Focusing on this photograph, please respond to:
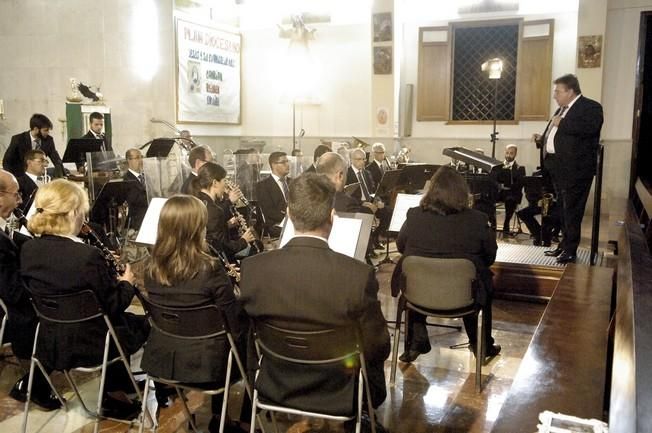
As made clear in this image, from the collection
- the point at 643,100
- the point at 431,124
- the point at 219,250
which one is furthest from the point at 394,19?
the point at 219,250

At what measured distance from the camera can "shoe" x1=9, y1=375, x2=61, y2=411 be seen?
3.26 meters

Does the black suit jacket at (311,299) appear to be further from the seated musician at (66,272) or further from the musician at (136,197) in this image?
the musician at (136,197)

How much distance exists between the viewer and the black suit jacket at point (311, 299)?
2.11m

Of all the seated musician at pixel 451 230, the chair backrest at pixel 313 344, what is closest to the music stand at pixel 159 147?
the seated musician at pixel 451 230

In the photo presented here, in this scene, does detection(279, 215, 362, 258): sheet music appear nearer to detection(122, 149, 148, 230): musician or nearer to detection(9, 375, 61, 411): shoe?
detection(9, 375, 61, 411): shoe

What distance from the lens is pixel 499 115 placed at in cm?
1151

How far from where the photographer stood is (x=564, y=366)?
2.63 m

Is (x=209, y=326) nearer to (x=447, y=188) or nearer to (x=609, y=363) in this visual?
(x=447, y=188)

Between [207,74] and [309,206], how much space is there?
1088 centimetres

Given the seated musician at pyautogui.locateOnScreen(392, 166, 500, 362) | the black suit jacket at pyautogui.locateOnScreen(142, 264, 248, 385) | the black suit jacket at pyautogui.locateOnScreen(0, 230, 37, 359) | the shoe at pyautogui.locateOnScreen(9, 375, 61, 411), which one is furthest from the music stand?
the black suit jacket at pyautogui.locateOnScreen(142, 264, 248, 385)

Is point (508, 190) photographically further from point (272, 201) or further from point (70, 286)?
point (70, 286)

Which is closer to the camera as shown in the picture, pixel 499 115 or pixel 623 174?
pixel 623 174

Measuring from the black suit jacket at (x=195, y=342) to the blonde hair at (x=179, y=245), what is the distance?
0.04 m

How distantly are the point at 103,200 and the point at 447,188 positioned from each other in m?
3.90
